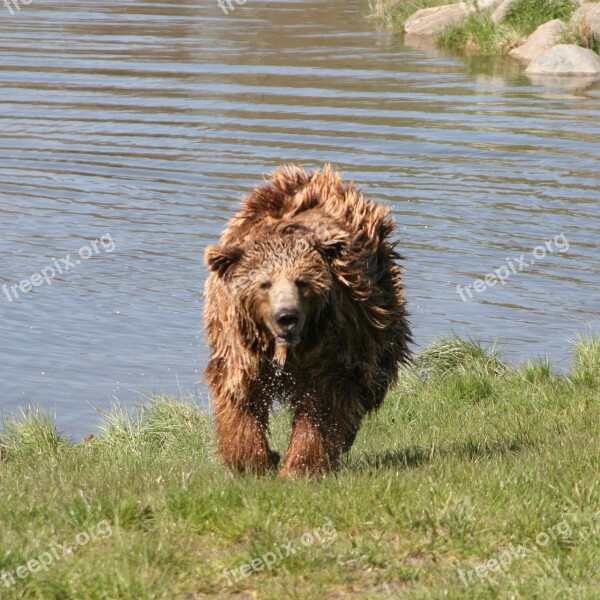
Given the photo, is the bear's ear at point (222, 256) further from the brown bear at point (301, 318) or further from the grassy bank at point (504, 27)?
the grassy bank at point (504, 27)

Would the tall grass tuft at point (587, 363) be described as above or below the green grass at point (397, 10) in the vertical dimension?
below

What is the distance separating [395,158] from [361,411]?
1191cm

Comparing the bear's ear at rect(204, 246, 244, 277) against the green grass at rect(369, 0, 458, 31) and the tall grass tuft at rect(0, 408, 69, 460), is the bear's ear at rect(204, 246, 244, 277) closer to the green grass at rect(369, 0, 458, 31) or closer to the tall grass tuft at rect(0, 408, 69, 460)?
the tall grass tuft at rect(0, 408, 69, 460)

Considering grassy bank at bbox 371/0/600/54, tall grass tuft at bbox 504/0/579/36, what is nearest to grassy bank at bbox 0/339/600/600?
grassy bank at bbox 371/0/600/54

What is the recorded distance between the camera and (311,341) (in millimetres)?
6465

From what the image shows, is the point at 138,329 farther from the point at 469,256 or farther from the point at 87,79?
the point at 87,79

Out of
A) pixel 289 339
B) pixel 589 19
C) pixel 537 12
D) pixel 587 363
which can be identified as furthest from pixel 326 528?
pixel 537 12

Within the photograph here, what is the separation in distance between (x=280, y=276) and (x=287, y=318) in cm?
26

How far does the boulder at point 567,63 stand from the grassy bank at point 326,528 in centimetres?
1992

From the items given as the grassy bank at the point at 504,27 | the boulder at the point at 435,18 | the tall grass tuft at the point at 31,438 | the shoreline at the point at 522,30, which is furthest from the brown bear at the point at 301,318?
the boulder at the point at 435,18

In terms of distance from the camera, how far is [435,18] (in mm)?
31141

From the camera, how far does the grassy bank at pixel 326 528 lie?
5.00m

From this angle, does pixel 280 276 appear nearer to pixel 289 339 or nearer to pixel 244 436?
pixel 289 339

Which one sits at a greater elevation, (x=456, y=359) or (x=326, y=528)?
(x=326, y=528)
